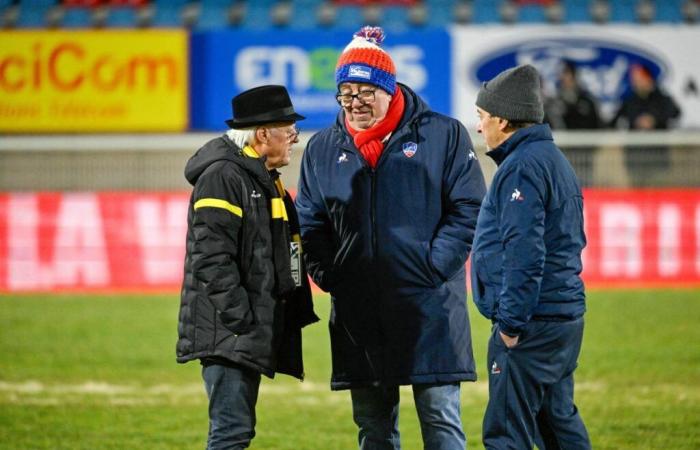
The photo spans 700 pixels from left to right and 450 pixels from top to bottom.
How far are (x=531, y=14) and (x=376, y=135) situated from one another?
1251 centimetres

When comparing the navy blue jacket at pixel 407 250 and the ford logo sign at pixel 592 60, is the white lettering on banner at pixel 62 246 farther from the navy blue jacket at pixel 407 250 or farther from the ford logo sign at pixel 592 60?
the navy blue jacket at pixel 407 250

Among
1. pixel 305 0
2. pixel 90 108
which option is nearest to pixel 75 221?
pixel 90 108

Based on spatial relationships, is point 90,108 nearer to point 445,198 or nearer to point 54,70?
point 54,70

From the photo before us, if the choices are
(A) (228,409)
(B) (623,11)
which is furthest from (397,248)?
(B) (623,11)

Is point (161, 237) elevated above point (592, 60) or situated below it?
below

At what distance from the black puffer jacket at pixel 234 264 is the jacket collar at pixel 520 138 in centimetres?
99

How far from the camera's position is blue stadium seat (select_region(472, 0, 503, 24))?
17.5 metres

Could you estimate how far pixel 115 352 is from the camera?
35.5 ft

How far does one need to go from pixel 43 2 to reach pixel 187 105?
3348 millimetres

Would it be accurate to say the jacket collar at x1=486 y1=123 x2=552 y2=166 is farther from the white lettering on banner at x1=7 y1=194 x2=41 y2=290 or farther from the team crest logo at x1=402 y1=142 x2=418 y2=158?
the white lettering on banner at x1=7 y1=194 x2=41 y2=290

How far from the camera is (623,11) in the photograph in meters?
17.6

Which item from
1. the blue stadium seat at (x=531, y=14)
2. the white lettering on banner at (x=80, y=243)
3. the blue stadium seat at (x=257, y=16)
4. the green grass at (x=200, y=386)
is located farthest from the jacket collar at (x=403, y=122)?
the blue stadium seat at (x=531, y=14)

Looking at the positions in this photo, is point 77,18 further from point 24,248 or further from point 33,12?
point 24,248

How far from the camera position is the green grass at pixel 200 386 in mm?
7570
